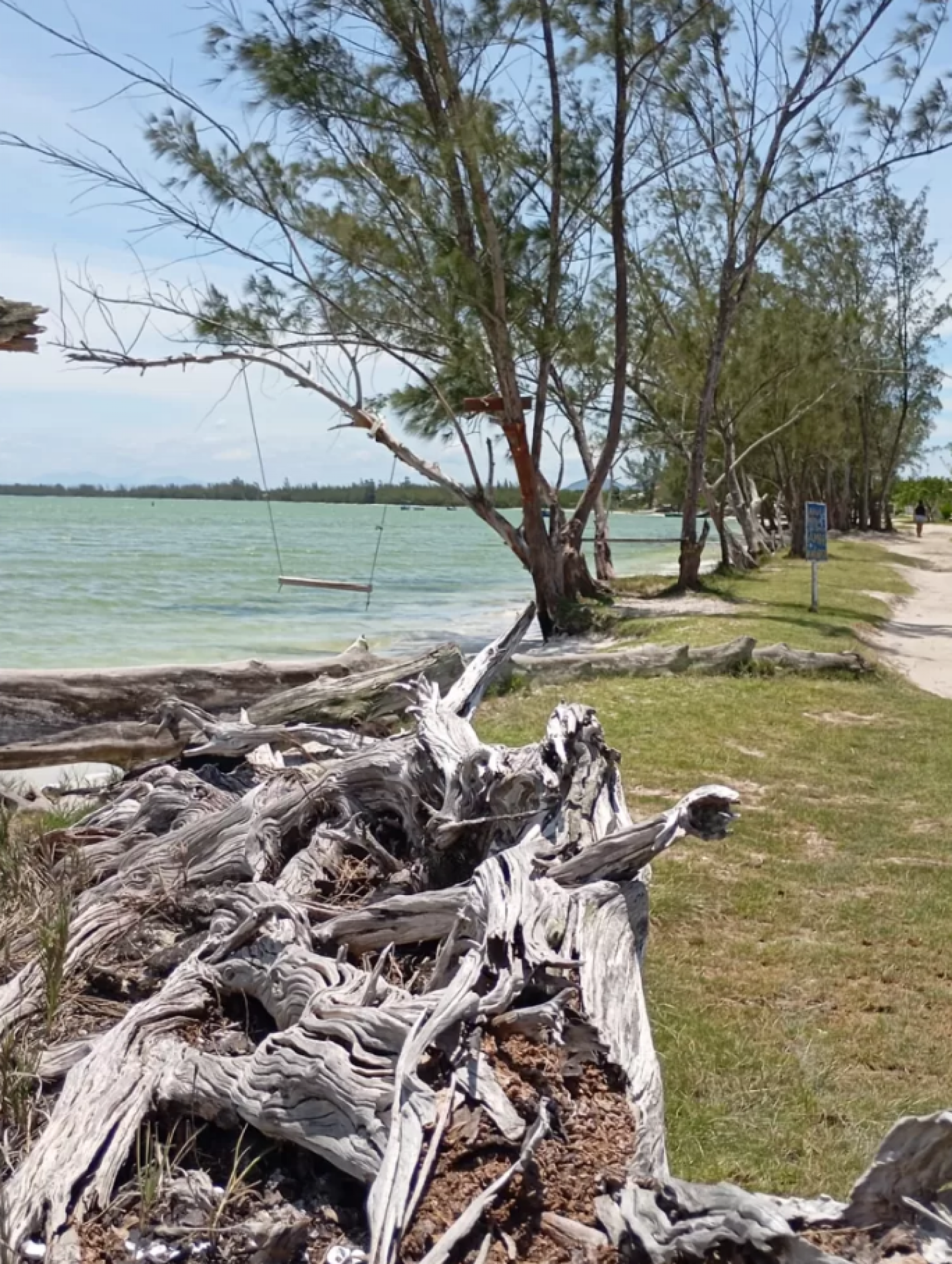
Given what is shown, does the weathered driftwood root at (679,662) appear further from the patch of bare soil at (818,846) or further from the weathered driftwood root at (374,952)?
the weathered driftwood root at (374,952)

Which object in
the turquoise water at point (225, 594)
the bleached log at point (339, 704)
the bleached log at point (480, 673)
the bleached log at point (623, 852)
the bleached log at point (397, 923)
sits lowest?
the turquoise water at point (225, 594)

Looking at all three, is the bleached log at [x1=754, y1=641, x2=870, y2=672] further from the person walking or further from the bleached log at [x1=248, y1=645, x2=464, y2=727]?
the person walking

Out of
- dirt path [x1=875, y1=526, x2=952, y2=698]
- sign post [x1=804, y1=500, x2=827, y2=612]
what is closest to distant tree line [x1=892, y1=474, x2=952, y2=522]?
dirt path [x1=875, y1=526, x2=952, y2=698]

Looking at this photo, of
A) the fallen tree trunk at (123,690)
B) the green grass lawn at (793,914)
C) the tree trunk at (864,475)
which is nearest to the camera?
the green grass lawn at (793,914)

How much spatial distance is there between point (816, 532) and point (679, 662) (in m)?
6.09

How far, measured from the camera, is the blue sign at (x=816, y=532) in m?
17.1

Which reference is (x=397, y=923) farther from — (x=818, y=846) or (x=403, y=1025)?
(x=818, y=846)

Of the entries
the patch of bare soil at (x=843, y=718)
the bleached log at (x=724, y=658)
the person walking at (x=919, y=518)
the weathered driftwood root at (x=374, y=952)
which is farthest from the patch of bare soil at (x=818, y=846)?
the person walking at (x=919, y=518)

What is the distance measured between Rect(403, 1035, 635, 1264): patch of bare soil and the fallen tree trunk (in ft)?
17.8

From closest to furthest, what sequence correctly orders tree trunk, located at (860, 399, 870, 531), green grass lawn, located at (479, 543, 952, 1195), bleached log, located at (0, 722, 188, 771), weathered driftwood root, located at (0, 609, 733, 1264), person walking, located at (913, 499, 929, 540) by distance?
weathered driftwood root, located at (0, 609, 733, 1264) < green grass lawn, located at (479, 543, 952, 1195) < bleached log, located at (0, 722, 188, 771) < tree trunk, located at (860, 399, 870, 531) < person walking, located at (913, 499, 929, 540)

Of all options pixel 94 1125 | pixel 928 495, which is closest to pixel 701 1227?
pixel 94 1125

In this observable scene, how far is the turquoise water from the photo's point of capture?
62.9ft

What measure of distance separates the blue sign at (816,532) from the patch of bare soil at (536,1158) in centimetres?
1504

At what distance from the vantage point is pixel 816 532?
17.3 meters
